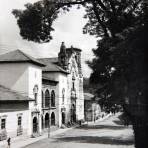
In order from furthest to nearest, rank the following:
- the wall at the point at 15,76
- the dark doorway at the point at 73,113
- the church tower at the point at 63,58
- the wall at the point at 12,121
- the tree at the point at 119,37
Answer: the dark doorway at the point at 73,113, the church tower at the point at 63,58, the wall at the point at 15,76, the wall at the point at 12,121, the tree at the point at 119,37

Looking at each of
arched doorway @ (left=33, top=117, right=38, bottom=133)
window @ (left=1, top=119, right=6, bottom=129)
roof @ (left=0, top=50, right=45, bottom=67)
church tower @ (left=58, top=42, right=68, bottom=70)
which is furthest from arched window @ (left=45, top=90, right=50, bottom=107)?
window @ (left=1, top=119, right=6, bottom=129)

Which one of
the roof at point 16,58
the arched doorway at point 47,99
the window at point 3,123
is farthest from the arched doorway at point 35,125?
the window at point 3,123

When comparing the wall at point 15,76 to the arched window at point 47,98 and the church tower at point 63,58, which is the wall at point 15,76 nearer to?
the arched window at point 47,98

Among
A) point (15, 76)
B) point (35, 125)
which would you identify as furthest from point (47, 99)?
point (15, 76)

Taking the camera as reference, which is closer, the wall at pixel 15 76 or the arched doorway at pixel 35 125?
the wall at pixel 15 76

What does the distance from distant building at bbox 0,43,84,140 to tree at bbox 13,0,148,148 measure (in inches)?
703

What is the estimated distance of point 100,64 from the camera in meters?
23.5

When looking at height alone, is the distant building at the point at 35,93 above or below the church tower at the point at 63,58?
below

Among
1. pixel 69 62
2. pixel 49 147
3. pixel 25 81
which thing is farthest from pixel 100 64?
pixel 69 62

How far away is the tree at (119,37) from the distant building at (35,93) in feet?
58.6

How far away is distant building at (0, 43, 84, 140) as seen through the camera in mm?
42438

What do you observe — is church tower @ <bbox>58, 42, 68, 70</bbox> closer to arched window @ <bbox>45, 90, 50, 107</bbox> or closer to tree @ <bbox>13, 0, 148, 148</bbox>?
arched window @ <bbox>45, 90, 50, 107</bbox>

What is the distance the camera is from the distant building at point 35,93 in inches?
1671

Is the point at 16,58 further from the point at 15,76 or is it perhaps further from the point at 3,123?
the point at 3,123
